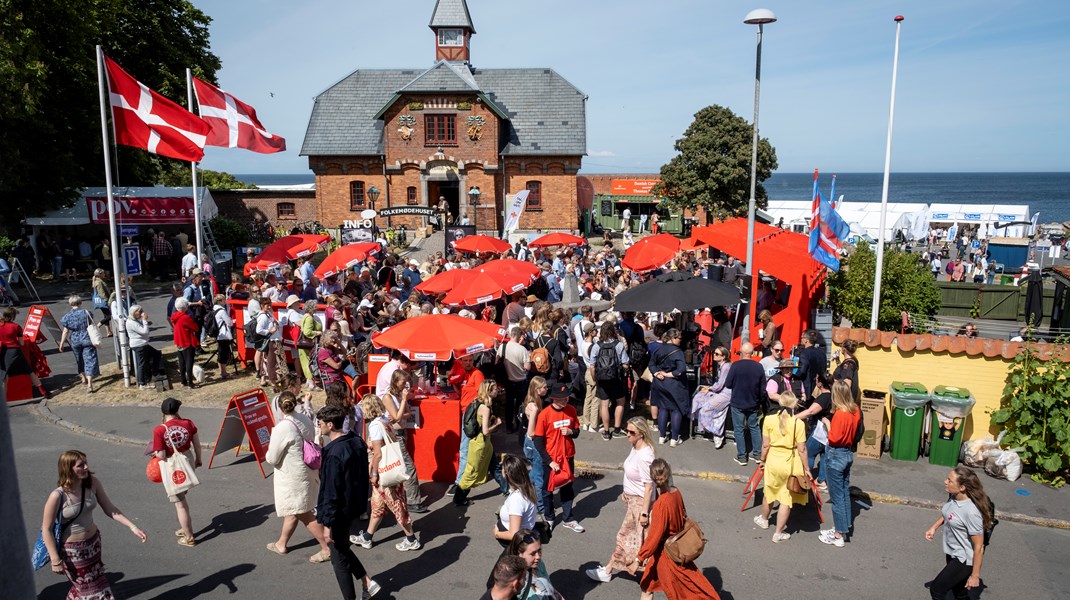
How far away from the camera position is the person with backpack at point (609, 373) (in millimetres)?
9758

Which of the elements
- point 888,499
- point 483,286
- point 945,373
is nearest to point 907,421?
point 945,373

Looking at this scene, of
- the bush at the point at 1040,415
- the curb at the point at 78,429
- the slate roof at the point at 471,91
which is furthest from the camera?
the slate roof at the point at 471,91

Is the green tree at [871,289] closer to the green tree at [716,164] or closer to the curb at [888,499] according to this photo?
the curb at [888,499]

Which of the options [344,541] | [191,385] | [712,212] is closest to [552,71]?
[712,212]

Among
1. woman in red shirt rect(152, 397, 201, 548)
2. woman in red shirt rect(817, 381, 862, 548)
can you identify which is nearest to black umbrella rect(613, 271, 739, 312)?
woman in red shirt rect(817, 381, 862, 548)

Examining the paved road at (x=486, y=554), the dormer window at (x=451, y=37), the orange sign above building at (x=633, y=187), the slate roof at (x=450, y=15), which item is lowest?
the paved road at (x=486, y=554)

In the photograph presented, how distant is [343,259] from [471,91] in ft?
69.9

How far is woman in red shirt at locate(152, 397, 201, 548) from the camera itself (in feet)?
22.8

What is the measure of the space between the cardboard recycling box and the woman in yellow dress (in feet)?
9.87

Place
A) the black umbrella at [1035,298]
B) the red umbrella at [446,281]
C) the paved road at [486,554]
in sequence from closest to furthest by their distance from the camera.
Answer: the paved road at [486,554] → the red umbrella at [446,281] → the black umbrella at [1035,298]

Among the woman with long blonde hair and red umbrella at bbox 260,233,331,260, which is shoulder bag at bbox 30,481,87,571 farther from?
red umbrella at bbox 260,233,331,260

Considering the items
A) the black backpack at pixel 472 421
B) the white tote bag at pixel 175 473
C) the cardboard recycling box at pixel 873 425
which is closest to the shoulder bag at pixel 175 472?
the white tote bag at pixel 175 473

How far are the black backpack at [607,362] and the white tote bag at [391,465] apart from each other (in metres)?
3.57

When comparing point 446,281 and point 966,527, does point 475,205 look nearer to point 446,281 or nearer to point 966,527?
point 446,281
